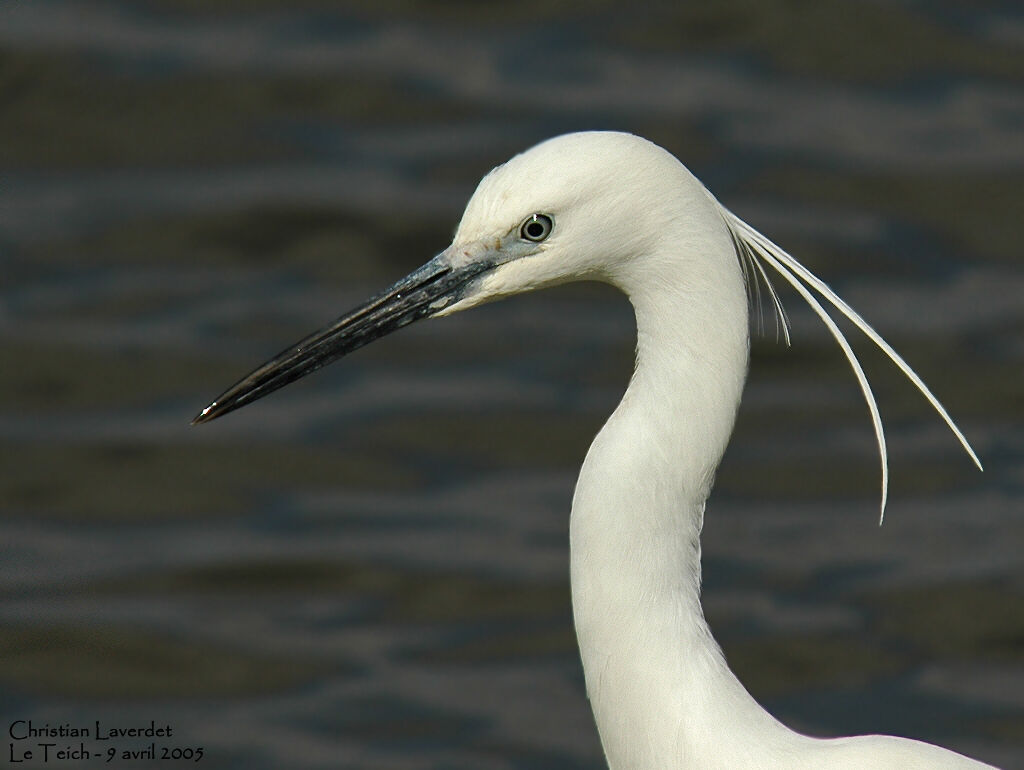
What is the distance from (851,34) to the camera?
6430 mm

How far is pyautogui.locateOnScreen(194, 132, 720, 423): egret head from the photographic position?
251cm

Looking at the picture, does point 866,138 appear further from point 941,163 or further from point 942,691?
point 942,691

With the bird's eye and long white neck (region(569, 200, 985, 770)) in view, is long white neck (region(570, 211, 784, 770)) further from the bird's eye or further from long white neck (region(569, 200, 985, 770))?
the bird's eye

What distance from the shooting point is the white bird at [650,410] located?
251 cm

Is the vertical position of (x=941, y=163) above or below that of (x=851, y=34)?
below

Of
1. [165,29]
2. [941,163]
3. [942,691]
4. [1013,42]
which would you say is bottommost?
[942,691]

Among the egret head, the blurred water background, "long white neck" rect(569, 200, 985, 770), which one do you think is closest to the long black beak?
the egret head

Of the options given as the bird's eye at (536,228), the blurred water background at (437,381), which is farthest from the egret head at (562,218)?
the blurred water background at (437,381)

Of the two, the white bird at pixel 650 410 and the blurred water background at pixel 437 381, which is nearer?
the white bird at pixel 650 410

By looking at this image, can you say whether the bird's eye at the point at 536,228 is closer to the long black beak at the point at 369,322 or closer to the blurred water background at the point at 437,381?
the long black beak at the point at 369,322

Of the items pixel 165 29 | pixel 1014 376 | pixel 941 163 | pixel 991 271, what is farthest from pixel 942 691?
pixel 165 29

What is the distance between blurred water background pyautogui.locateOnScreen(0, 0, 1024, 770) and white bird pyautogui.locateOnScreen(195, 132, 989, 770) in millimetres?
1881

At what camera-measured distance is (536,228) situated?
2592mm

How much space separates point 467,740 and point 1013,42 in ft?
11.8
